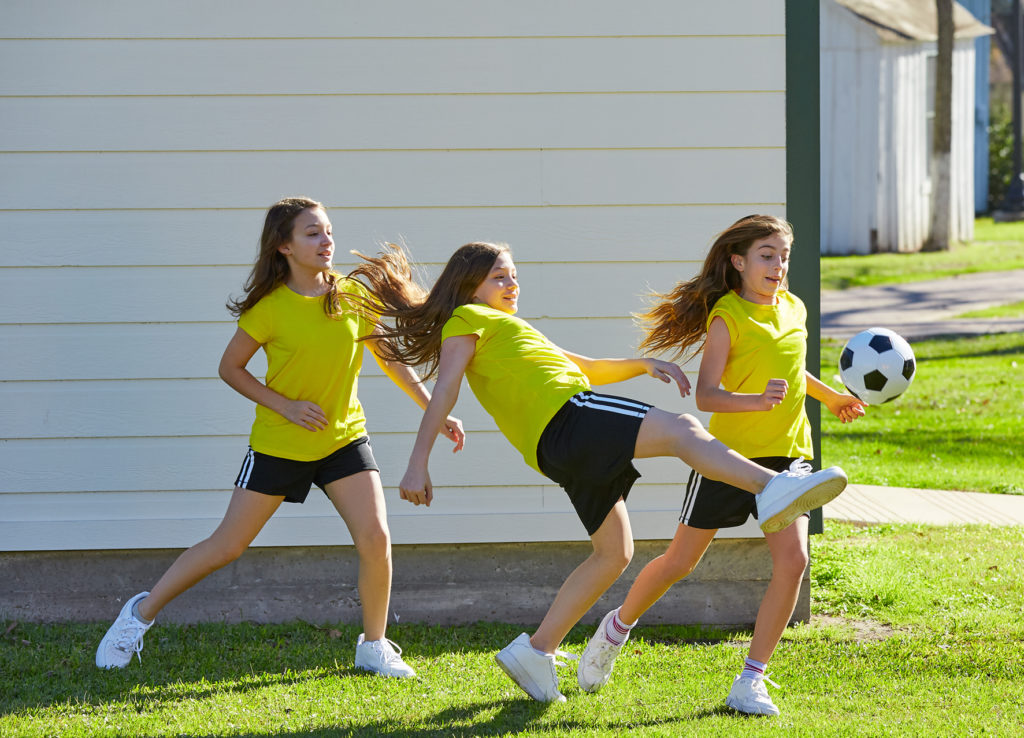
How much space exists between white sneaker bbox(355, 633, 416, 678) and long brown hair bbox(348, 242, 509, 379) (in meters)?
1.04

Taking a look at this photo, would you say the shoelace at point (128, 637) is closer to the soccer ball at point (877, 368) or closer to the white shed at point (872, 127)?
the soccer ball at point (877, 368)

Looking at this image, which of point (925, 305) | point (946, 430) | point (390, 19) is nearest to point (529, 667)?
point (390, 19)

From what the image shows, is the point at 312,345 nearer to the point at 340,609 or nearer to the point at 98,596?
the point at 340,609

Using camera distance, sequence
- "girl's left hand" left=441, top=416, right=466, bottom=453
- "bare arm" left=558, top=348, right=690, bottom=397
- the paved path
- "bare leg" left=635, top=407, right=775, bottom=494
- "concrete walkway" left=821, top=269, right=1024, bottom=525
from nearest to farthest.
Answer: "bare leg" left=635, top=407, right=775, bottom=494
"bare arm" left=558, top=348, right=690, bottom=397
"girl's left hand" left=441, top=416, right=466, bottom=453
"concrete walkway" left=821, top=269, right=1024, bottom=525
the paved path

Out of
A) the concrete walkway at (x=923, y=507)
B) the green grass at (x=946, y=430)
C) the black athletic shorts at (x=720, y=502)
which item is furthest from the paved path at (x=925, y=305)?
the black athletic shorts at (x=720, y=502)

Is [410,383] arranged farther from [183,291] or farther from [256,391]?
[183,291]

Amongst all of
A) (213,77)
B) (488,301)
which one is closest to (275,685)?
(488,301)

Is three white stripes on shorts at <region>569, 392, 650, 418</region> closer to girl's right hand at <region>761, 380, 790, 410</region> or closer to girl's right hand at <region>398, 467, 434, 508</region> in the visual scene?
girl's right hand at <region>761, 380, 790, 410</region>

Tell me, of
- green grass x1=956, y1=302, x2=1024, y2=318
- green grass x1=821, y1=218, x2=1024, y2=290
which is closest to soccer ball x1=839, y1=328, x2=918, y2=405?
green grass x1=956, y1=302, x2=1024, y2=318

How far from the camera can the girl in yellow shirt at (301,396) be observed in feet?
13.0

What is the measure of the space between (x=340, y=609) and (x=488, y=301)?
1.71 m

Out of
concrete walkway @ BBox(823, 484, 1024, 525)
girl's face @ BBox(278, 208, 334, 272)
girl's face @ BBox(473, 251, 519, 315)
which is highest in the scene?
girl's face @ BBox(278, 208, 334, 272)

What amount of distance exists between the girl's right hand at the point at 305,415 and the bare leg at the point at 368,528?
0.84 feet

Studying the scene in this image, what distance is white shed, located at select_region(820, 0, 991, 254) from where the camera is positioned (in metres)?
20.9
